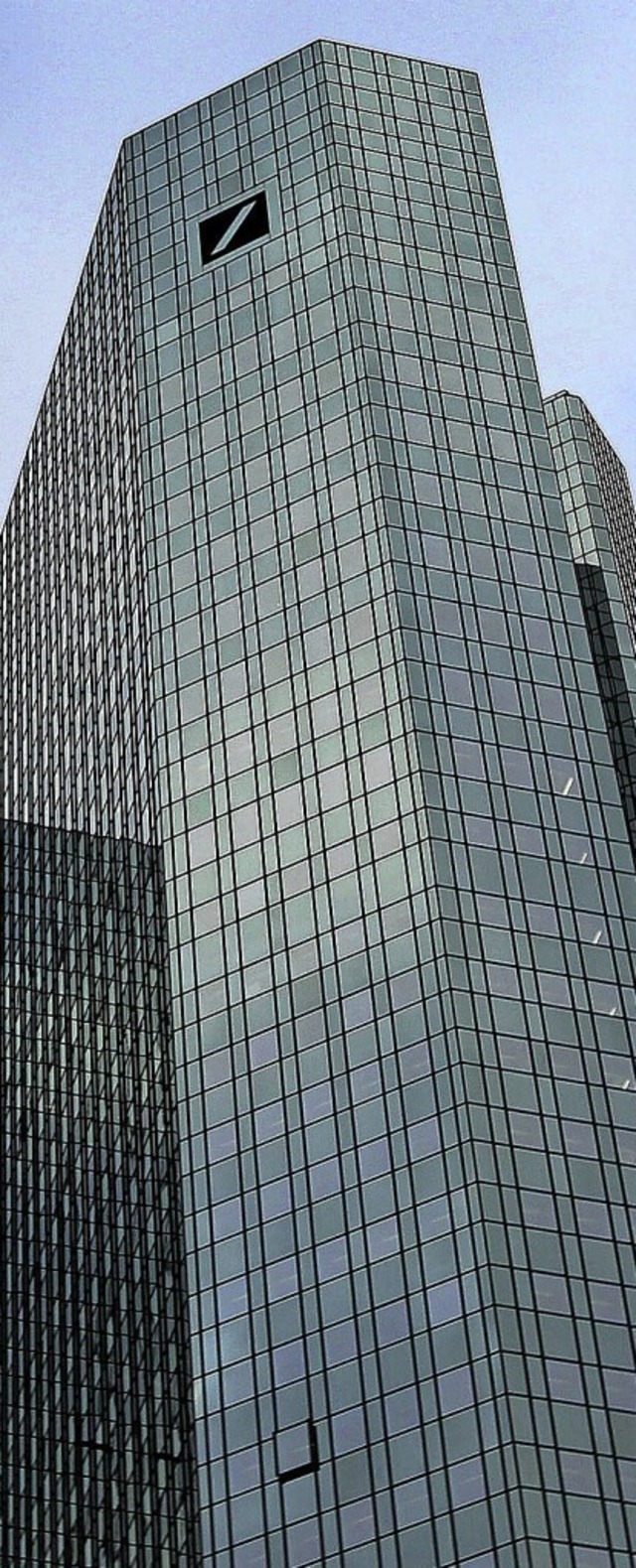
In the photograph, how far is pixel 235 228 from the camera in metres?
141

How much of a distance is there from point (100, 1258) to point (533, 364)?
154 feet

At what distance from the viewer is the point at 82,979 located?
143500 mm

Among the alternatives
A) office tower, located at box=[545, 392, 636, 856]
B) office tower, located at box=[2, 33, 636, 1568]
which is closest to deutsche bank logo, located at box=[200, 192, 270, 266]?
office tower, located at box=[2, 33, 636, 1568]

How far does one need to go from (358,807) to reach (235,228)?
119ft

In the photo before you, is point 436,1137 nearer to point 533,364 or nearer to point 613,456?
point 533,364

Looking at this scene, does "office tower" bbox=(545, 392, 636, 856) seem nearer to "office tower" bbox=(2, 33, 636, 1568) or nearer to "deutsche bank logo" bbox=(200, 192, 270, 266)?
"office tower" bbox=(2, 33, 636, 1568)

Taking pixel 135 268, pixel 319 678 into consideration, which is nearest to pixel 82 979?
pixel 319 678

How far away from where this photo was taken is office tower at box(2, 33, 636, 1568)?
10306cm

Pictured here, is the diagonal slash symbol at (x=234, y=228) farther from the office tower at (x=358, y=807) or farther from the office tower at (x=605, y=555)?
the office tower at (x=605, y=555)

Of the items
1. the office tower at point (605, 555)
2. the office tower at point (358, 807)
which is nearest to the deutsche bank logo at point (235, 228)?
the office tower at point (358, 807)

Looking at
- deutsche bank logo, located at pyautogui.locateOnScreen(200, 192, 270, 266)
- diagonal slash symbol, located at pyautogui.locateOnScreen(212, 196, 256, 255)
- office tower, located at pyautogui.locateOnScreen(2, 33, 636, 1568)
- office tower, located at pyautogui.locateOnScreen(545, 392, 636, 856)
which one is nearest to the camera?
office tower, located at pyautogui.locateOnScreen(2, 33, 636, 1568)

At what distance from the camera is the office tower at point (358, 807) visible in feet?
338

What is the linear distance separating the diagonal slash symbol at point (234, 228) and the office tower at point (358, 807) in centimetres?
42

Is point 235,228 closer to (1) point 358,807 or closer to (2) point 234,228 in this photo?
(2) point 234,228
